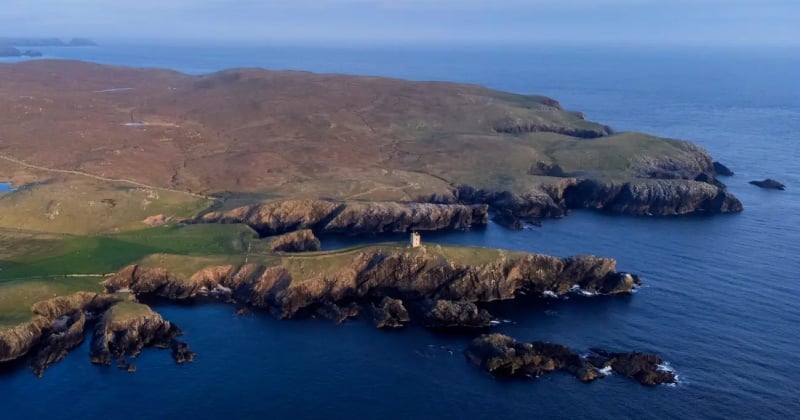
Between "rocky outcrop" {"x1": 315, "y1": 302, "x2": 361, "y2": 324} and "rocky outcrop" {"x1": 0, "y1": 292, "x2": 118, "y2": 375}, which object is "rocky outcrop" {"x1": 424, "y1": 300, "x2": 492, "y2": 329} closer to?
"rocky outcrop" {"x1": 315, "y1": 302, "x2": 361, "y2": 324}

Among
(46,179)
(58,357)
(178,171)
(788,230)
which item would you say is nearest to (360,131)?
(178,171)

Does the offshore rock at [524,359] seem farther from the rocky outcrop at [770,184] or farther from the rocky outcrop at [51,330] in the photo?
the rocky outcrop at [770,184]

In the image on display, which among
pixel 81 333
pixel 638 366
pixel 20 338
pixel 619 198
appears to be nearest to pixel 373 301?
pixel 638 366

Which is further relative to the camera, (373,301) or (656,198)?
(656,198)

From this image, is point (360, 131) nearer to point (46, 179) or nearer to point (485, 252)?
point (46, 179)

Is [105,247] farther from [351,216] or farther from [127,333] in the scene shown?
[351,216]

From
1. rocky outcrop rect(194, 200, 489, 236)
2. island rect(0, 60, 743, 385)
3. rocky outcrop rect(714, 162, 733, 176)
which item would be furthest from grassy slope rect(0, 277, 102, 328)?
rocky outcrop rect(714, 162, 733, 176)

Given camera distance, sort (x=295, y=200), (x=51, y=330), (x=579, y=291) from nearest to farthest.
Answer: (x=51, y=330) → (x=579, y=291) → (x=295, y=200)
